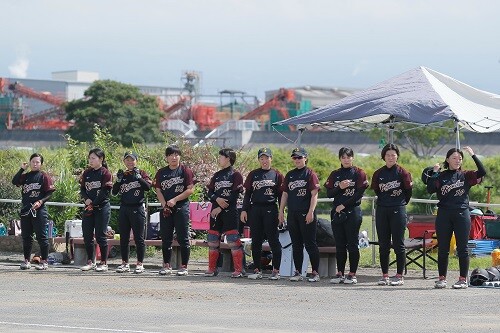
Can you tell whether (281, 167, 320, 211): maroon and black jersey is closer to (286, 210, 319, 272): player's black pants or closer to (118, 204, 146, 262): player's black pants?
(286, 210, 319, 272): player's black pants

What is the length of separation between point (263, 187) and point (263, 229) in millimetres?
639

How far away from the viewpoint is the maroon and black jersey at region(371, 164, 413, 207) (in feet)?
50.7

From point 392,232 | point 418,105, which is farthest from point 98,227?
point 418,105

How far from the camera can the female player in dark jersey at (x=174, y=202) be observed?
55.4ft

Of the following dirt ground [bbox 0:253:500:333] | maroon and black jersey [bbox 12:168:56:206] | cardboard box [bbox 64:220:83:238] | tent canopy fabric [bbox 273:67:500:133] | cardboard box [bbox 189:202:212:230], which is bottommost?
dirt ground [bbox 0:253:500:333]

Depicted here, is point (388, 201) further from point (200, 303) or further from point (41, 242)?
point (41, 242)

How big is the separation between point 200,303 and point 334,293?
2.12m

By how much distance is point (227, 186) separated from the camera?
1664 cm

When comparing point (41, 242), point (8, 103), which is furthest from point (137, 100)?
point (41, 242)

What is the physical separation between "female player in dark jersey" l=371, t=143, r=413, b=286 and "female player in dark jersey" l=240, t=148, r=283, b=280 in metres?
1.57

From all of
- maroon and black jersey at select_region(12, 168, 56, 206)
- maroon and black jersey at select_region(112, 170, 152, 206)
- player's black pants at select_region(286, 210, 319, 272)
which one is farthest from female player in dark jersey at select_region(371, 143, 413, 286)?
maroon and black jersey at select_region(12, 168, 56, 206)

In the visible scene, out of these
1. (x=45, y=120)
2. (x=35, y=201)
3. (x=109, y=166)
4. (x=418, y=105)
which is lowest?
(x=35, y=201)

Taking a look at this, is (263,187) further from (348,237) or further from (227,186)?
(348,237)

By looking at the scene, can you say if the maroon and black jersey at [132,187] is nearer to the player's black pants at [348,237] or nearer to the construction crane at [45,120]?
the player's black pants at [348,237]
